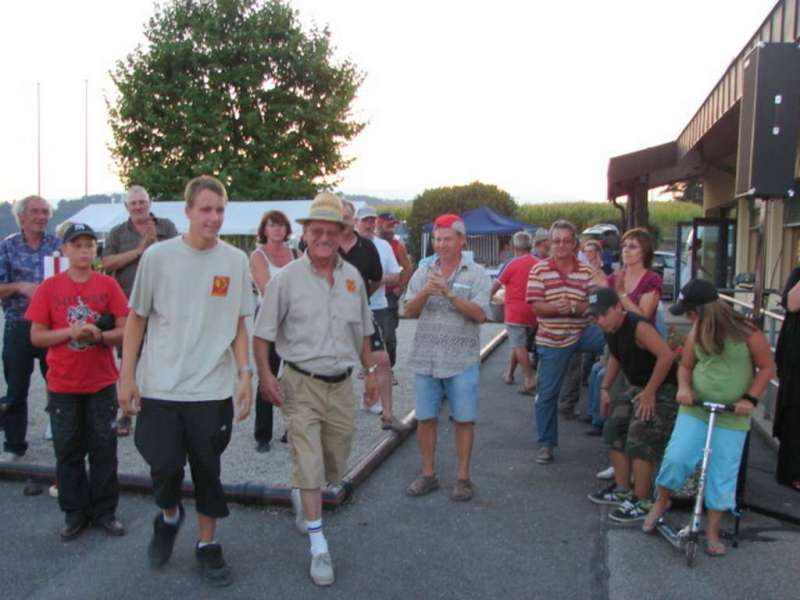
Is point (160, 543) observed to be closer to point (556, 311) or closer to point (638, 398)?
point (638, 398)

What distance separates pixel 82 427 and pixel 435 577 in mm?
2275

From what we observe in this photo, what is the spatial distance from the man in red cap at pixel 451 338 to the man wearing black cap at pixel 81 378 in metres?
1.91

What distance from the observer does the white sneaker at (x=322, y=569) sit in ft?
12.4

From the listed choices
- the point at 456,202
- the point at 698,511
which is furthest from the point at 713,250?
the point at 456,202

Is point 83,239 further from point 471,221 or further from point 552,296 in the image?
point 471,221

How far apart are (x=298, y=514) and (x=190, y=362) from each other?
4.39ft

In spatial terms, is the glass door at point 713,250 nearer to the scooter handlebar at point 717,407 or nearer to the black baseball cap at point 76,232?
the scooter handlebar at point 717,407

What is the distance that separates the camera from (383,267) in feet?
23.6

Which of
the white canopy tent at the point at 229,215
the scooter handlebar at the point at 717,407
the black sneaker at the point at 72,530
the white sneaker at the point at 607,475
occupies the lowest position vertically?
the black sneaker at the point at 72,530

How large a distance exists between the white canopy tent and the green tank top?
1790cm

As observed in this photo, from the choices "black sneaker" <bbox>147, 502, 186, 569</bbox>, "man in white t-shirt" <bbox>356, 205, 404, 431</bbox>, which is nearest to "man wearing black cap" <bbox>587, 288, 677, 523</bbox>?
"man in white t-shirt" <bbox>356, 205, 404, 431</bbox>

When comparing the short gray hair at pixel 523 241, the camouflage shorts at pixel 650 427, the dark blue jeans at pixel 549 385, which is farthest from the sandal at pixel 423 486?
the short gray hair at pixel 523 241

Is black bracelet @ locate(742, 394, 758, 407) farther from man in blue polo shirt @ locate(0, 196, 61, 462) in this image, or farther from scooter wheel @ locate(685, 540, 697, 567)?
man in blue polo shirt @ locate(0, 196, 61, 462)

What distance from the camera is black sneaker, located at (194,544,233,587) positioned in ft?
12.4
